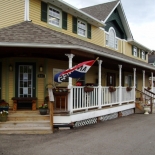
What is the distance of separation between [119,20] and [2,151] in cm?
1503

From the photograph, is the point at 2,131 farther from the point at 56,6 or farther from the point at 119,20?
the point at 119,20

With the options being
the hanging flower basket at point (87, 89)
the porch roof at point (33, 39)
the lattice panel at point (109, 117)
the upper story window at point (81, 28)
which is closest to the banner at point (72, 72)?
the porch roof at point (33, 39)

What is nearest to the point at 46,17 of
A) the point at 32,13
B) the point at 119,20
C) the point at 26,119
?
the point at 32,13

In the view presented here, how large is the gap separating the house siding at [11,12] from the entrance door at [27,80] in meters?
2.36

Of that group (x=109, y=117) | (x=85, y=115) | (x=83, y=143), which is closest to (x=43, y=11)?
(x=85, y=115)

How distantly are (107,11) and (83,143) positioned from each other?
12.2 m

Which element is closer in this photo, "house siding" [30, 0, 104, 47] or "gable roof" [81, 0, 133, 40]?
"house siding" [30, 0, 104, 47]

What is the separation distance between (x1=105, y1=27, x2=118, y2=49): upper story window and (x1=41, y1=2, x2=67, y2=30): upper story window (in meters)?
5.15

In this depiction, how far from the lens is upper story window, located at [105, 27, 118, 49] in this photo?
16.7m

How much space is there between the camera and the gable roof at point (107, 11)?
1602cm

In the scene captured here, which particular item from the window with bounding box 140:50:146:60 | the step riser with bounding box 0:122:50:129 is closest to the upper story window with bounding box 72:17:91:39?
the step riser with bounding box 0:122:50:129

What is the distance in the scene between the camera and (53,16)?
1162 centimetres

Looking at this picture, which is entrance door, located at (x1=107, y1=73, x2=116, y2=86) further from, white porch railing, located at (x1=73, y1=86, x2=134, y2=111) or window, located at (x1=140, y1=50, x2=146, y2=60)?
window, located at (x1=140, y1=50, x2=146, y2=60)

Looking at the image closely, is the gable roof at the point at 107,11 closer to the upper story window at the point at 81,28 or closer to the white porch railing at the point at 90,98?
the upper story window at the point at 81,28
